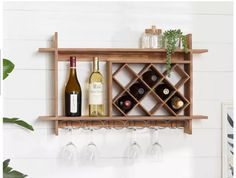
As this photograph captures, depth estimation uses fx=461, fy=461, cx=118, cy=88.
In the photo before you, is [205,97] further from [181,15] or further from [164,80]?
[181,15]

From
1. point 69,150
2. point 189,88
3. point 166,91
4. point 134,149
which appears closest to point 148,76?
point 166,91

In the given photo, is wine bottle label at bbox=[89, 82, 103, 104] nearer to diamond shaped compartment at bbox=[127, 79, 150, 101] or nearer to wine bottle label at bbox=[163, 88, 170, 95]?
diamond shaped compartment at bbox=[127, 79, 150, 101]

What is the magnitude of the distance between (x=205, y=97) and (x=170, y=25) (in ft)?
1.39

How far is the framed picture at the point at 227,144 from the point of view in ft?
7.95

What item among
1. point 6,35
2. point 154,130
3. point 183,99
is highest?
point 6,35

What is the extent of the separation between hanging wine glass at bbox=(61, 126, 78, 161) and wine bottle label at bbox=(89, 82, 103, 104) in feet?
0.63

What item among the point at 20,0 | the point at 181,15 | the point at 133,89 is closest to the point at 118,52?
the point at 133,89

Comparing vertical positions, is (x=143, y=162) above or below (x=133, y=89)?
below

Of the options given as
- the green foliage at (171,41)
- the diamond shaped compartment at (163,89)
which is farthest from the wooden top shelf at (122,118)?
the green foliage at (171,41)

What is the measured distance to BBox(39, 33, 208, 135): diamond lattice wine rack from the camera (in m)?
2.26

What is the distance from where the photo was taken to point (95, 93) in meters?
2.25

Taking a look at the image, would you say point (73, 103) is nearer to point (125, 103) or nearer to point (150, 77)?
point (125, 103)

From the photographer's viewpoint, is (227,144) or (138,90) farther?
(227,144)

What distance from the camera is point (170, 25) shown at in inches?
95.1
